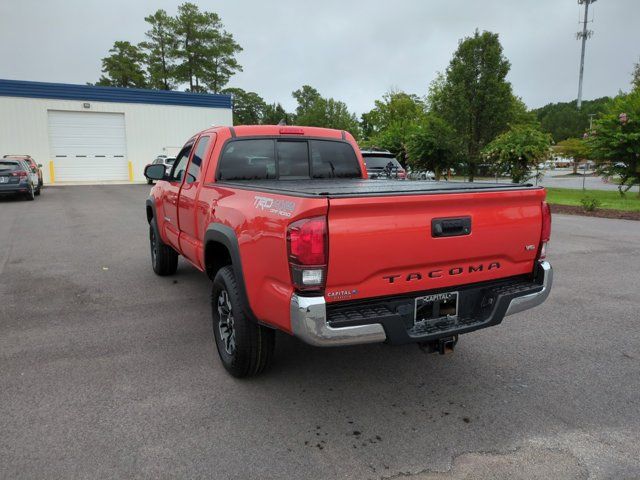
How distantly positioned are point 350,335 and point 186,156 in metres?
3.64

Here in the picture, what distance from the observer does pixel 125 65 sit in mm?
63188

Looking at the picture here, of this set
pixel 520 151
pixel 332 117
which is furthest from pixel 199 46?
pixel 520 151

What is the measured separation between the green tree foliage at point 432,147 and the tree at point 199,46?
45684mm

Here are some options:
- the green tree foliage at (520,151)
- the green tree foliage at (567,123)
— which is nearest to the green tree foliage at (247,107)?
the green tree foliage at (567,123)

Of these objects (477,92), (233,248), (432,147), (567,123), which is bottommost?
(233,248)

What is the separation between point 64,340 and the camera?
4391mm

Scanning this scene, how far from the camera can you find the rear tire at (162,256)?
650 cm

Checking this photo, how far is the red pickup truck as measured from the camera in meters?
2.69

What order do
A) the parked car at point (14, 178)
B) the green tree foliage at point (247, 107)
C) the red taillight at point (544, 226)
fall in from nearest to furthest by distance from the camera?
the red taillight at point (544, 226) < the parked car at point (14, 178) < the green tree foliage at point (247, 107)

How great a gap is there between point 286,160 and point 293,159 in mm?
83

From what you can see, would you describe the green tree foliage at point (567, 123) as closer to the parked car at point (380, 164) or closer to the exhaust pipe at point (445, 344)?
the parked car at point (380, 164)

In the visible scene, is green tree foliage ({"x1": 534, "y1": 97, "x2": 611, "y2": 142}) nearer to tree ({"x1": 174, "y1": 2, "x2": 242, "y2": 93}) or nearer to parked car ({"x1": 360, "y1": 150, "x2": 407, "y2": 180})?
tree ({"x1": 174, "y1": 2, "x2": 242, "y2": 93})

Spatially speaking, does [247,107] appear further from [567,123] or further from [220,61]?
[567,123]

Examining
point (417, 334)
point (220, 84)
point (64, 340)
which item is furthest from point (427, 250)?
point (220, 84)
